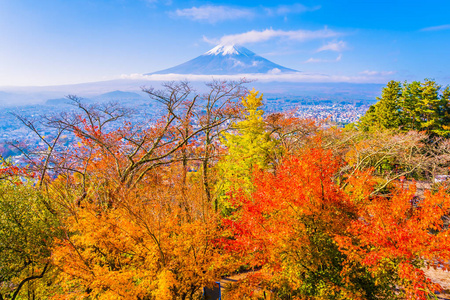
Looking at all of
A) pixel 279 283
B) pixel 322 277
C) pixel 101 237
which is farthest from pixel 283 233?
pixel 101 237

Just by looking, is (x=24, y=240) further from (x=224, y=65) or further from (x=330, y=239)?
(x=224, y=65)

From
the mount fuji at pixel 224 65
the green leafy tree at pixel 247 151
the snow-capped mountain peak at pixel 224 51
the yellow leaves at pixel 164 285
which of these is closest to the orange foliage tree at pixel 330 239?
the yellow leaves at pixel 164 285

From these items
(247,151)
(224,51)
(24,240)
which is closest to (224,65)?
(224,51)

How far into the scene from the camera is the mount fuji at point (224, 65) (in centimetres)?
15812

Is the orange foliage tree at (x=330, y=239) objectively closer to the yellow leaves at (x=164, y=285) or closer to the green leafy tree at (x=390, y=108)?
the yellow leaves at (x=164, y=285)

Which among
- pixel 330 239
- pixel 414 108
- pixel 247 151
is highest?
pixel 414 108

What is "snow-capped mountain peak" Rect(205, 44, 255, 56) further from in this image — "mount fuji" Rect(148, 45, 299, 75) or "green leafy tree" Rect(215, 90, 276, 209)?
"green leafy tree" Rect(215, 90, 276, 209)

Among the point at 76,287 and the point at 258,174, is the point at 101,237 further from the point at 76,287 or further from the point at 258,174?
the point at 258,174

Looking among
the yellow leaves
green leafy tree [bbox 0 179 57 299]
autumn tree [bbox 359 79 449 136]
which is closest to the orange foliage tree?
the yellow leaves

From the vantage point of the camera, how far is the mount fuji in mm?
158125

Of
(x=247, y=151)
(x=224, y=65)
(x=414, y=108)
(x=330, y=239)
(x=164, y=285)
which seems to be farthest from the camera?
(x=224, y=65)

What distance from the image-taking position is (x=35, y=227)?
1010 cm

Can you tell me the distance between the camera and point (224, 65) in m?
170

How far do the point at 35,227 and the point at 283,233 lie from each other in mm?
10643
